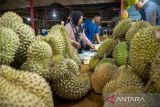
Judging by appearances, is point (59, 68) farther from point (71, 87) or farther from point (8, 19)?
point (8, 19)

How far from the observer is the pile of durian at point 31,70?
74cm

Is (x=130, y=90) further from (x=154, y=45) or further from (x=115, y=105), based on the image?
(x=154, y=45)

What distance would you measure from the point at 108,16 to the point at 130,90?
7.83 m

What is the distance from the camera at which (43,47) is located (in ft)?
3.30

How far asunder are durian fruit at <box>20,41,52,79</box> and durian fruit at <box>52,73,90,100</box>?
95mm

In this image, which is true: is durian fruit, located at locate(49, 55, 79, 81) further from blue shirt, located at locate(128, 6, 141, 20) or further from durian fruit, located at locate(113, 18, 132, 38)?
blue shirt, located at locate(128, 6, 141, 20)

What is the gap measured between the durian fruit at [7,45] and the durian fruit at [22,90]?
0.22 ft

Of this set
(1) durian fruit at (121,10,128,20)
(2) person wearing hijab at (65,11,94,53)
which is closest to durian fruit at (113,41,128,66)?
(2) person wearing hijab at (65,11,94,53)

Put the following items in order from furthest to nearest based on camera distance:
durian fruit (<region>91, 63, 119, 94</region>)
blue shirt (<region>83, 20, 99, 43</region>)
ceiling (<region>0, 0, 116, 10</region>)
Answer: ceiling (<region>0, 0, 116, 10</region>)
blue shirt (<region>83, 20, 99, 43</region>)
durian fruit (<region>91, 63, 119, 94</region>)

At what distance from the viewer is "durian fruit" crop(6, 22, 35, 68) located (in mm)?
999

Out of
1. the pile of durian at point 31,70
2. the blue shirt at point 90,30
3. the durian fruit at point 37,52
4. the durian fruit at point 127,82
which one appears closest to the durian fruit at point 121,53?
the pile of durian at point 31,70

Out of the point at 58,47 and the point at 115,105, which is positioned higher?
the point at 58,47

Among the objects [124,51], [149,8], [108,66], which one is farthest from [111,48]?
[149,8]

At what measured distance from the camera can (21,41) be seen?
3.28 feet
